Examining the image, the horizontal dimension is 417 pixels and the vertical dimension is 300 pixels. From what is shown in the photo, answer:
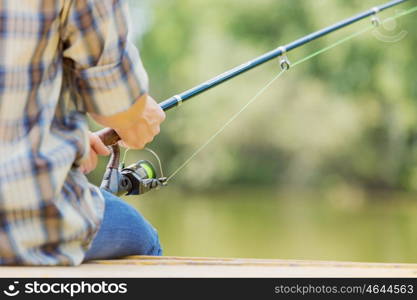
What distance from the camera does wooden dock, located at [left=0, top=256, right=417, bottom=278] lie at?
3.35 ft

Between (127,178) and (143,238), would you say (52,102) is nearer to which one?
(143,238)

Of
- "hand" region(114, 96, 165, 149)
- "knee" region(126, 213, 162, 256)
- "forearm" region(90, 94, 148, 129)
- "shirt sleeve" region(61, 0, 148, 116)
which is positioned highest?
"shirt sleeve" region(61, 0, 148, 116)

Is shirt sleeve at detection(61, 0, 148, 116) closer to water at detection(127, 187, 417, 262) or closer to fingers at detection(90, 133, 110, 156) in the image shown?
fingers at detection(90, 133, 110, 156)

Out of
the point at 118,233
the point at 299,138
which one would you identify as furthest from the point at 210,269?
the point at 299,138

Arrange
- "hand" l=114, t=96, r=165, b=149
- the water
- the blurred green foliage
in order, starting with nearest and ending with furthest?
1. "hand" l=114, t=96, r=165, b=149
2. the water
3. the blurred green foliage

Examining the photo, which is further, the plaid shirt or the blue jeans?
the blue jeans

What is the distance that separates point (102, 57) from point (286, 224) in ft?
29.4

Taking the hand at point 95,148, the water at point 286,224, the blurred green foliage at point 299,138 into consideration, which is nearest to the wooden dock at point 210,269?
the hand at point 95,148

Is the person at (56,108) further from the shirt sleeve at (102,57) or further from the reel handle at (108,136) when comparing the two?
the reel handle at (108,136)

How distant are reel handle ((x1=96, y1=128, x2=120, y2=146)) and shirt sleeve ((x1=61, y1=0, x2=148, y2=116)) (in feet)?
0.74

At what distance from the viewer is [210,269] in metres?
Answer: 1.08

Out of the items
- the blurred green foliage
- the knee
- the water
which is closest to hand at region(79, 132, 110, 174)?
the knee

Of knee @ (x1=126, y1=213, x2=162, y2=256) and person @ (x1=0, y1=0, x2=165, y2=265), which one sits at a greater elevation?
person @ (x1=0, y1=0, x2=165, y2=265)

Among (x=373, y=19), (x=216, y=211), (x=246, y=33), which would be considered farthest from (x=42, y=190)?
(x=246, y=33)
